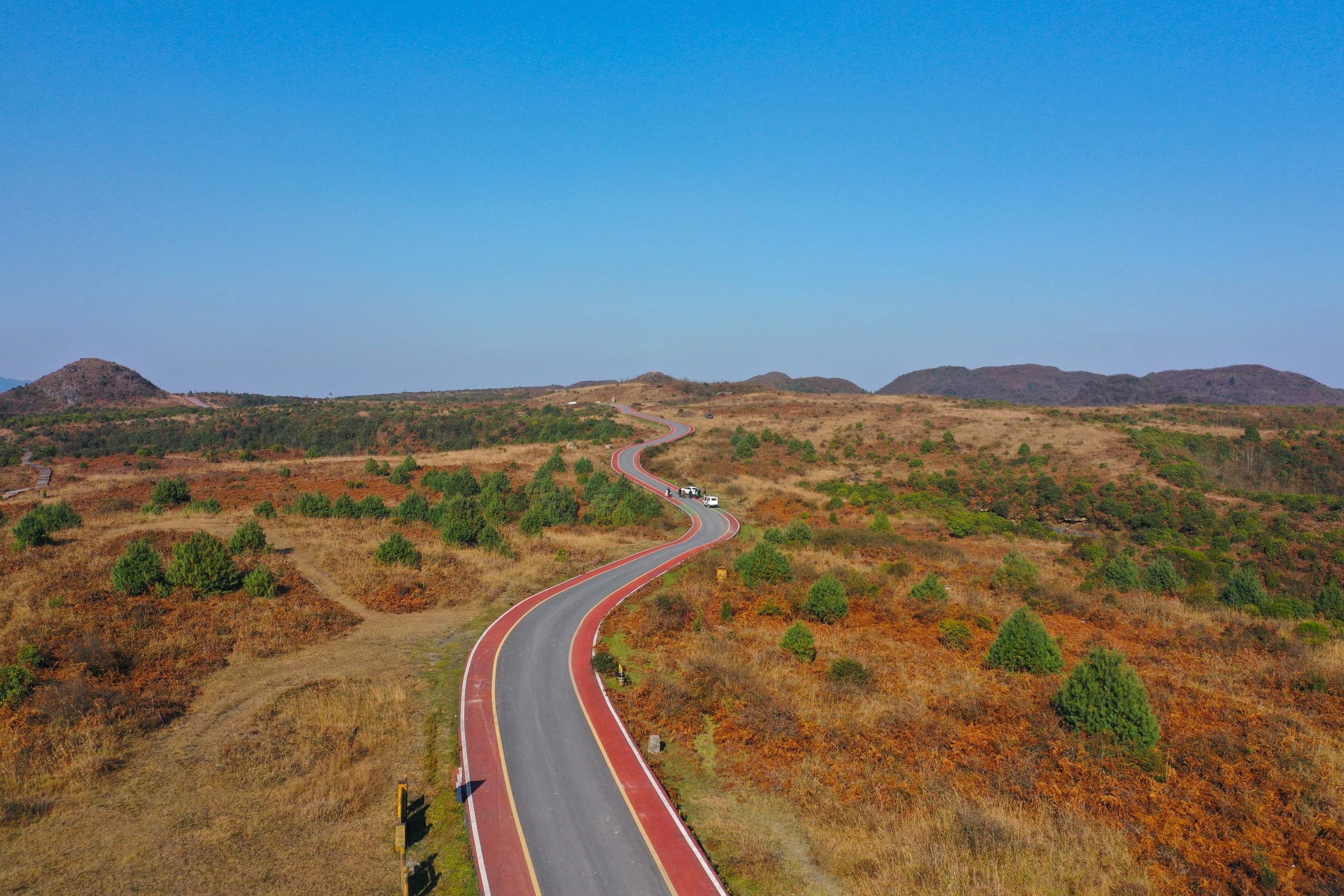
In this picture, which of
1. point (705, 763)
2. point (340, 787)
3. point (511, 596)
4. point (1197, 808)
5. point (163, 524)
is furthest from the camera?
point (163, 524)

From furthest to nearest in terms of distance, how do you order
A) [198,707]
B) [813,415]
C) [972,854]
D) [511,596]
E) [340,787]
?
[813,415] < [511,596] < [198,707] < [340,787] < [972,854]

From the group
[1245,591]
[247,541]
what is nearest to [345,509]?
[247,541]

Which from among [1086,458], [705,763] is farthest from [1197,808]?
[1086,458]

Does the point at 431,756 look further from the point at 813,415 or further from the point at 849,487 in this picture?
the point at 813,415

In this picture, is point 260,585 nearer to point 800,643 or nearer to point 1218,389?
point 800,643

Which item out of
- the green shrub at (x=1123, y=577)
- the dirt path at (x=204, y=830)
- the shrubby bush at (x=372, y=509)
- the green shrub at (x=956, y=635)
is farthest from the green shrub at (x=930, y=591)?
the shrubby bush at (x=372, y=509)

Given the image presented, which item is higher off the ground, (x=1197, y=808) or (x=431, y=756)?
(x=1197, y=808)

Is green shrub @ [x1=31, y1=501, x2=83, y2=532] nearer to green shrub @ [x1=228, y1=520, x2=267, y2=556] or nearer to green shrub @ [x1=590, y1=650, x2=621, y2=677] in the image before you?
green shrub @ [x1=228, y1=520, x2=267, y2=556]

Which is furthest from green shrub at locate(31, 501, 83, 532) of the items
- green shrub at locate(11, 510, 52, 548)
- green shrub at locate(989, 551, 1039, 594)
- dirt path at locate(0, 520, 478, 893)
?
green shrub at locate(989, 551, 1039, 594)

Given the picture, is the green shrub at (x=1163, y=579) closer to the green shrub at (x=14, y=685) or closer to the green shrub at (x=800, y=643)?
the green shrub at (x=800, y=643)
